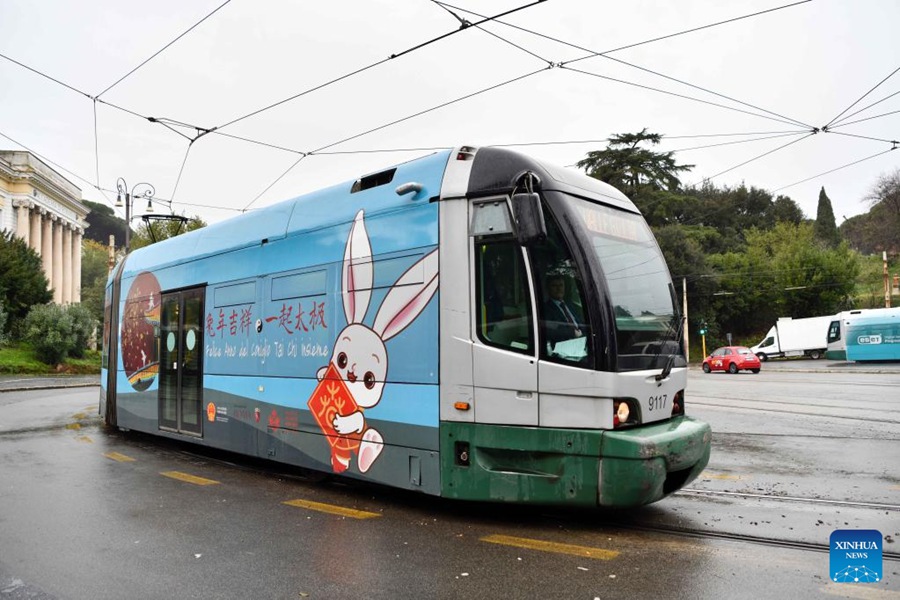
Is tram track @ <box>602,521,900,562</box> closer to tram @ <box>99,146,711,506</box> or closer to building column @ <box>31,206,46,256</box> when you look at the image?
tram @ <box>99,146,711,506</box>

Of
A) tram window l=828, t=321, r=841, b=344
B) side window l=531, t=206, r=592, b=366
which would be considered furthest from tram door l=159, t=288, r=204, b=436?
tram window l=828, t=321, r=841, b=344

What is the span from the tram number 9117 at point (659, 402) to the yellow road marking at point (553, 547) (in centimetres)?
124

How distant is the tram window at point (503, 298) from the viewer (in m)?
5.47

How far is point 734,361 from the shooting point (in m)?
34.6

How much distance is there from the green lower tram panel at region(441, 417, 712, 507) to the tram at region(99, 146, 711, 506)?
12 millimetres

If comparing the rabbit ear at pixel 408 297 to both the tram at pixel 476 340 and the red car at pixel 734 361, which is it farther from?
the red car at pixel 734 361

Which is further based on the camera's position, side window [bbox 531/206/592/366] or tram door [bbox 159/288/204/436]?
tram door [bbox 159/288/204/436]

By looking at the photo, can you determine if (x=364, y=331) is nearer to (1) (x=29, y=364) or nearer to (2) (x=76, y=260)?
(1) (x=29, y=364)

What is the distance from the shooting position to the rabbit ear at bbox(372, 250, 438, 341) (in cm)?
596

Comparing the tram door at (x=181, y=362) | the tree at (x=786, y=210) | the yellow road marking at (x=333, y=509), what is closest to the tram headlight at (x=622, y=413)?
the yellow road marking at (x=333, y=509)

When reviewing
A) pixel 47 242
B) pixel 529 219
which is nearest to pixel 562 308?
pixel 529 219

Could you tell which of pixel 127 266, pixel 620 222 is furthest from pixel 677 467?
pixel 127 266

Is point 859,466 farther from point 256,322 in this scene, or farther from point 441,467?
point 256,322

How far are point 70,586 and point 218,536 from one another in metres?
1.27
